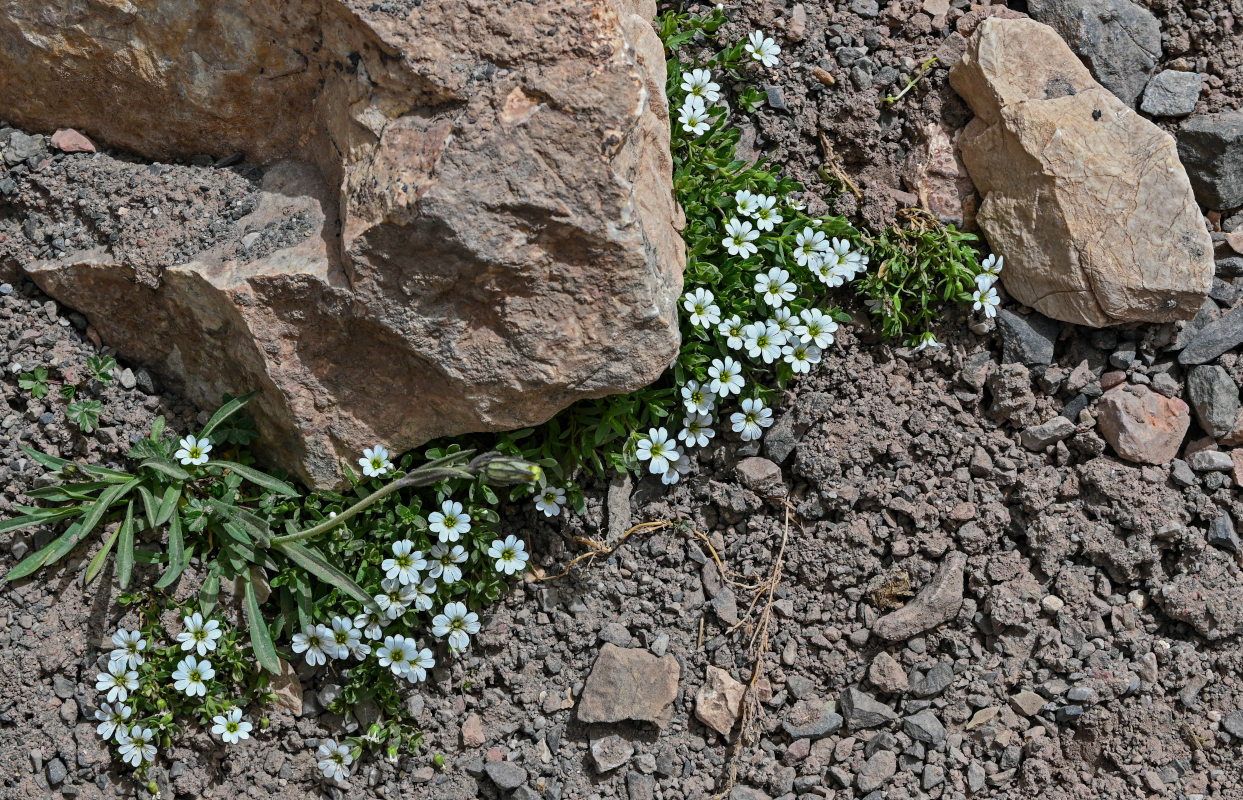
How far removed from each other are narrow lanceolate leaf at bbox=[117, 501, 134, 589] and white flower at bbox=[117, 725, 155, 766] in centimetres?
60

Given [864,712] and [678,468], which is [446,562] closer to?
[678,468]

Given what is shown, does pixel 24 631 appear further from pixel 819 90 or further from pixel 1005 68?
pixel 1005 68

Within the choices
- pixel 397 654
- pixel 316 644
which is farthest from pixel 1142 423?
pixel 316 644

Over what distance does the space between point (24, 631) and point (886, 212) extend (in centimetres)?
421

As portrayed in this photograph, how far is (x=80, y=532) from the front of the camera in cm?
424

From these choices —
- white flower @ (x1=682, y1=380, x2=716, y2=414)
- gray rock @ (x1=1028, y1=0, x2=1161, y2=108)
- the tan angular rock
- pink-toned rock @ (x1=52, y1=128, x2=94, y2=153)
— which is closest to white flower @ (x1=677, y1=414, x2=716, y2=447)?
white flower @ (x1=682, y1=380, x2=716, y2=414)

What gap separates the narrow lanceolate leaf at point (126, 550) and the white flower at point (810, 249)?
10.2ft

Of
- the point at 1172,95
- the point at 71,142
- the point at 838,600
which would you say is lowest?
the point at 838,600

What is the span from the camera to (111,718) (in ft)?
14.0

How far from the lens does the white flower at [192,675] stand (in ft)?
13.9

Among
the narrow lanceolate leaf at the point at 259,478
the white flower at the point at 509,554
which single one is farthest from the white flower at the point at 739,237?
the narrow lanceolate leaf at the point at 259,478

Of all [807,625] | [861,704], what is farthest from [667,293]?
[861,704]

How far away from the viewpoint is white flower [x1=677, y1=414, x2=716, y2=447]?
15.0 ft

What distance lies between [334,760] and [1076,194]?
4040 mm
